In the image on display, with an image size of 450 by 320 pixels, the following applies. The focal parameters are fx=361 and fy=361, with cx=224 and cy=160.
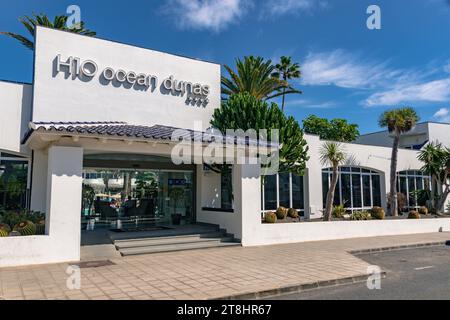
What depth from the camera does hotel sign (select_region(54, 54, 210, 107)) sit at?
13.2 metres

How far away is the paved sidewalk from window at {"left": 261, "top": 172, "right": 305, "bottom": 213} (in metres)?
7.48

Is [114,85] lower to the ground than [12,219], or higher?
higher

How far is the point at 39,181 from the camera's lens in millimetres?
12336

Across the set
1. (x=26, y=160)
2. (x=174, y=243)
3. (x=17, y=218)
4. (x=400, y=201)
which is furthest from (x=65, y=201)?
(x=400, y=201)

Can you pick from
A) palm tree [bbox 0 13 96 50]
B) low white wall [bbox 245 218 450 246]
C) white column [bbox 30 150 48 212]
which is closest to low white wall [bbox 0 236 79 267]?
white column [bbox 30 150 48 212]

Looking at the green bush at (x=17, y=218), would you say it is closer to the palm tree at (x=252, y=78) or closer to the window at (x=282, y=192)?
the window at (x=282, y=192)

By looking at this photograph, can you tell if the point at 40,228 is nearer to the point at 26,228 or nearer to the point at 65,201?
the point at 26,228

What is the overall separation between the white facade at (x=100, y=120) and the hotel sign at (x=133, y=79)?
0.04 metres

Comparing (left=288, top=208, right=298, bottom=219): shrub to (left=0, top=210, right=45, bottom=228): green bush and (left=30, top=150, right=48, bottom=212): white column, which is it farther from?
(left=0, top=210, right=45, bottom=228): green bush

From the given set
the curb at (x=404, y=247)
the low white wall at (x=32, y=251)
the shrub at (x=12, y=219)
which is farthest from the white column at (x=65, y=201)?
the curb at (x=404, y=247)

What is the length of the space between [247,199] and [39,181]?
23.3ft

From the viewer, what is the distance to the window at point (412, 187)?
25.0 metres

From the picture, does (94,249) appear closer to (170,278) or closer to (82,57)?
(170,278)

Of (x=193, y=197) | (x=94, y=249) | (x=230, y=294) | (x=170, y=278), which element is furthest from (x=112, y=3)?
(x=230, y=294)
